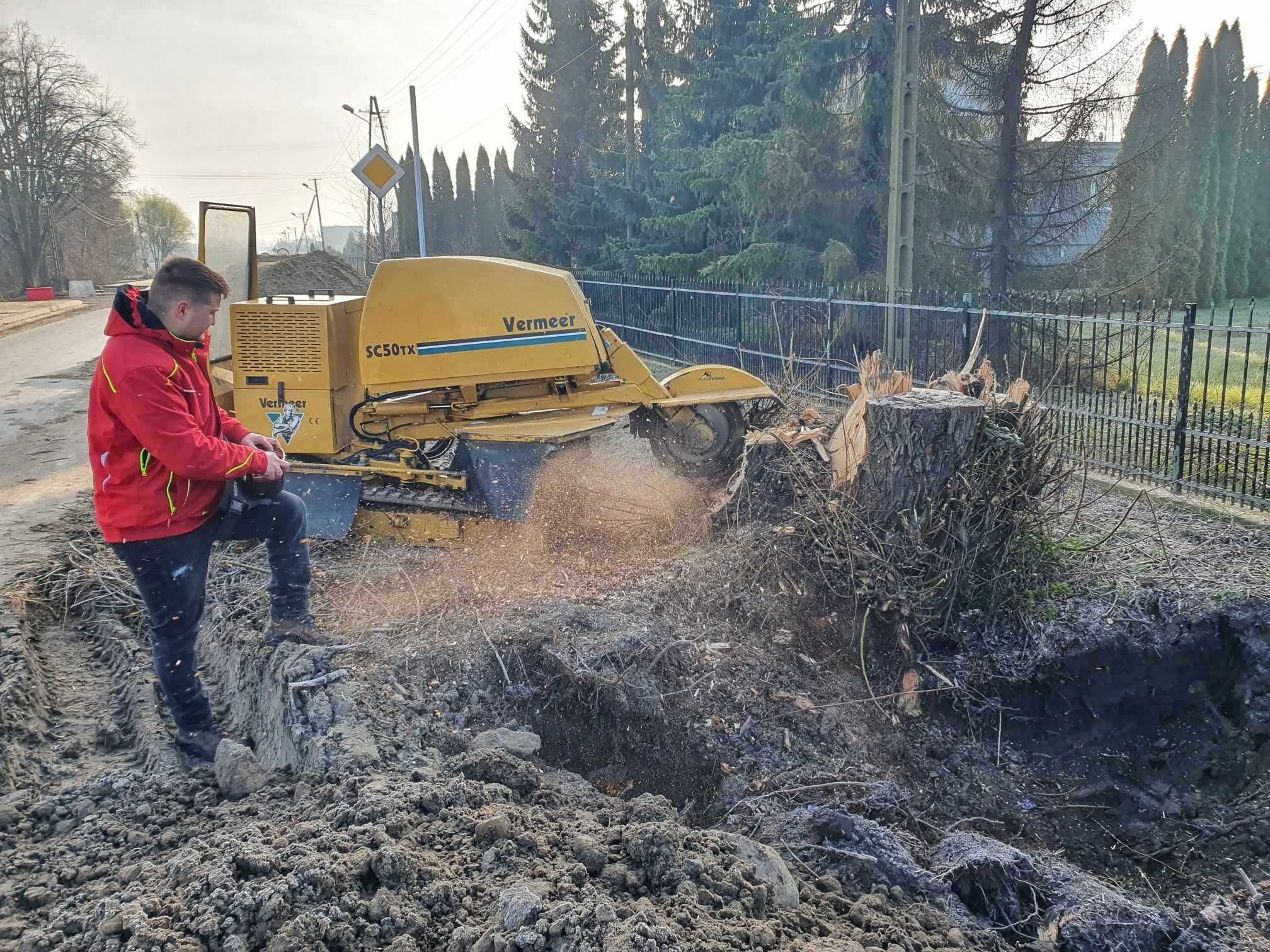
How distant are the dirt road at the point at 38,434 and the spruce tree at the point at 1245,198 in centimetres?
3227

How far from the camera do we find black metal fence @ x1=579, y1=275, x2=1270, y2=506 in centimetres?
714

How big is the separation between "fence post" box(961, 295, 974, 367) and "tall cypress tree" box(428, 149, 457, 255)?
4330 cm

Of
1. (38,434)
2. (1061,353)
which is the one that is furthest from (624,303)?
(38,434)

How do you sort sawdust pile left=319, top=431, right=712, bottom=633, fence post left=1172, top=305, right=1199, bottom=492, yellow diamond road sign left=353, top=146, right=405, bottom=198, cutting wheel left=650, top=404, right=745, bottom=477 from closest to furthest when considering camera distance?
sawdust pile left=319, top=431, right=712, bottom=633 < cutting wheel left=650, top=404, right=745, bottom=477 < fence post left=1172, top=305, right=1199, bottom=492 < yellow diamond road sign left=353, top=146, right=405, bottom=198

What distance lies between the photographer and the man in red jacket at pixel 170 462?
3693mm

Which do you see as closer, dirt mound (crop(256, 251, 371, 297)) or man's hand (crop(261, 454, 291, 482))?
man's hand (crop(261, 454, 291, 482))

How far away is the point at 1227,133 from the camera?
30047 millimetres

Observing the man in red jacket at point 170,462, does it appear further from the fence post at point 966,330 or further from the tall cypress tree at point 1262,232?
the tall cypress tree at point 1262,232

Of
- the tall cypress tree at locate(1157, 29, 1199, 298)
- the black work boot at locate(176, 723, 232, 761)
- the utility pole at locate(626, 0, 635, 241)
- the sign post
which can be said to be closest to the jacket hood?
the black work boot at locate(176, 723, 232, 761)

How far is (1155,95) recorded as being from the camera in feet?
69.7

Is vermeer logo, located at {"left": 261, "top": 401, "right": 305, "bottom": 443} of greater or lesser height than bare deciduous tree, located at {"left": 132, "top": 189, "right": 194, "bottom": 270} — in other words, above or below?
below

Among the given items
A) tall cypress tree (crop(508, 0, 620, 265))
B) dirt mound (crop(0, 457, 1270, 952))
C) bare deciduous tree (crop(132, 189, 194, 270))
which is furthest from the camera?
bare deciduous tree (crop(132, 189, 194, 270))

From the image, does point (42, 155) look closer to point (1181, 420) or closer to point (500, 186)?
point (500, 186)

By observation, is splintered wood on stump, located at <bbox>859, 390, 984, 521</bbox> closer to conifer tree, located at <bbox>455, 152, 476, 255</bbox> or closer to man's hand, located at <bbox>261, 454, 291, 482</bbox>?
man's hand, located at <bbox>261, 454, 291, 482</bbox>
